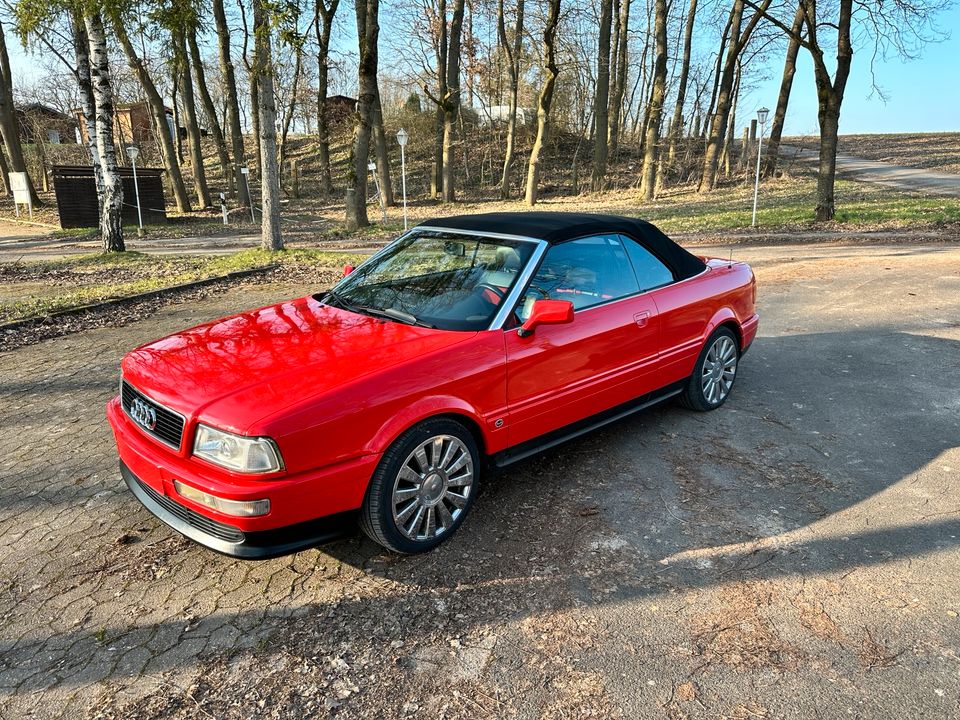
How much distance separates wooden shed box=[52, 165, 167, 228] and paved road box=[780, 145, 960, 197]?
98.0ft

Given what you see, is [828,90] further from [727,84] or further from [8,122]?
[8,122]

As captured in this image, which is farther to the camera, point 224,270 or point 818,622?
point 224,270

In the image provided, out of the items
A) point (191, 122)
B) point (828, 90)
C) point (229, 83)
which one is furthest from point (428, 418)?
point (191, 122)

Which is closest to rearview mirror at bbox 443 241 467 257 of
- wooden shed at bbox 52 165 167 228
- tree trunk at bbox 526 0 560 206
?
tree trunk at bbox 526 0 560 206

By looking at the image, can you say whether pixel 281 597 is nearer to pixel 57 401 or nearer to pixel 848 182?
pixel 57 401

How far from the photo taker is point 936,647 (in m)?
2.72

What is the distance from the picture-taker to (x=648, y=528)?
360 cm

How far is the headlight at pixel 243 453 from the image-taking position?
9.12ft

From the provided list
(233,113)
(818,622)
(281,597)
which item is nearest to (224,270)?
(281,597)

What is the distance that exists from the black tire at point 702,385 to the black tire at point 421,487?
2.23m

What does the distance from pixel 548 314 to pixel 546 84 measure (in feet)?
74.9

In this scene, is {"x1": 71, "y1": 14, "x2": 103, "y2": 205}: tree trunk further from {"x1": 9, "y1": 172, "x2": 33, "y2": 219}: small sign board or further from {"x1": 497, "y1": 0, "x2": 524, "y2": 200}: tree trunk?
{"x1": 497, "y1": 0, "x2": 524, "y2": 200}: tree trunk

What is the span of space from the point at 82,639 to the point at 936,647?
11.5ft

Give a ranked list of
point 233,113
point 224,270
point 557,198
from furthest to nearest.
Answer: point 557,198 → point 233,113 → point 224,270
